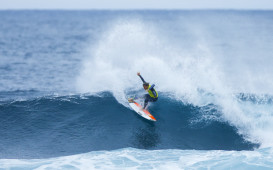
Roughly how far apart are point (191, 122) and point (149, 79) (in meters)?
7.71

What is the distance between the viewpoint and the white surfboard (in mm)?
17895

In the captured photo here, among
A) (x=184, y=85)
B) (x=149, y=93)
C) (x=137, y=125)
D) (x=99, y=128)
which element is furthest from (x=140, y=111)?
(x=184, y=85)

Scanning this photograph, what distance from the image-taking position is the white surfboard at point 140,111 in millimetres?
17895

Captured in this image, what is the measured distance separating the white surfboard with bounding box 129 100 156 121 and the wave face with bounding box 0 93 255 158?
11.7 inches

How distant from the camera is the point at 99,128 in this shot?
57.1 ft

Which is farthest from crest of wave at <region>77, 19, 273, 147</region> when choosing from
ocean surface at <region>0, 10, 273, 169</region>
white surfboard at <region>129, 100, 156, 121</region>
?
white surfboard at <region>129, 100, 156, 121</region>

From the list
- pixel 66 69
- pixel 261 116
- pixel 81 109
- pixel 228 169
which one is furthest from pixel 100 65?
pixel 228 169

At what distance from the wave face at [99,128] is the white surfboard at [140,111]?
30 cm

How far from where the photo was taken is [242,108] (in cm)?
1922

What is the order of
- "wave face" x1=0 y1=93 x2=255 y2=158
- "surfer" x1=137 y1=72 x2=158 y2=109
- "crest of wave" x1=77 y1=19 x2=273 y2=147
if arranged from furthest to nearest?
"surfer" x1=137 y1=72 x2=158 y2=109 < "crest of wave" x1=77 y1=19 x2=273 y2=147 < "wave face" x1=0 y1=93 x2=255 y2=158

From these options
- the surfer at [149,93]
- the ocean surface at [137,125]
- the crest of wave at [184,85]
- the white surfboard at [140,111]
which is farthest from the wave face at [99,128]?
the surfer at [149,93]

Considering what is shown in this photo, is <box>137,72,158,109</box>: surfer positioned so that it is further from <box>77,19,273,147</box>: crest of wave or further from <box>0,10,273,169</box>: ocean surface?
<box>77,19,273,147</box>: crest of wave

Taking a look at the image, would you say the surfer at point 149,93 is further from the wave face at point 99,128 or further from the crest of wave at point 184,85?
the crest of wave at point 184,85

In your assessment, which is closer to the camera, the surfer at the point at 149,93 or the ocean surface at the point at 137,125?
the ocean surface at the point at 137,125
